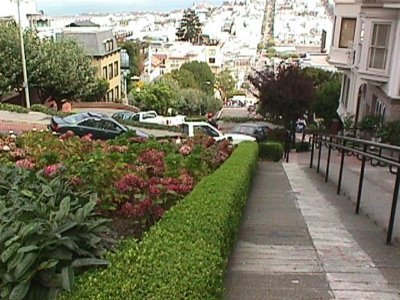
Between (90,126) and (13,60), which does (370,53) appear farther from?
(13,60)

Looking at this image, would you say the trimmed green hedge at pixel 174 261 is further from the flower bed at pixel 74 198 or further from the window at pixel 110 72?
the window at pixel 110 72

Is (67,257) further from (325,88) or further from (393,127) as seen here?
(325,88)

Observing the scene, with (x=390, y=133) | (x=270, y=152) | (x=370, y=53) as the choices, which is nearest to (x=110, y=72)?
(x=370, y=53)

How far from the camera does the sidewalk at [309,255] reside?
353cm

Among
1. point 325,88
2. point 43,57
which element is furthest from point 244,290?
point 325,88

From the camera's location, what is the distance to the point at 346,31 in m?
21.0

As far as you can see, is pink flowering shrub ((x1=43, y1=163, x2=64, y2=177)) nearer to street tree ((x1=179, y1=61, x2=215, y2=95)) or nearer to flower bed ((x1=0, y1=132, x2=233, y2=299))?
flower bed ((x1=0, y1=132, x2=233, y2=299))

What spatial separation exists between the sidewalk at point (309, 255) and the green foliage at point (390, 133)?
891 centimetres

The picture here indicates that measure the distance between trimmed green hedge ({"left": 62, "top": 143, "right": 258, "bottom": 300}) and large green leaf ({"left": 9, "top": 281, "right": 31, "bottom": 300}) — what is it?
0.25 meters

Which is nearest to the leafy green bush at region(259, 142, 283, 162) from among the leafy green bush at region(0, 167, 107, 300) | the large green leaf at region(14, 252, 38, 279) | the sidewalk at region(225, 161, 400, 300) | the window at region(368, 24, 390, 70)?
the window at region(368, 24, 390, 70)

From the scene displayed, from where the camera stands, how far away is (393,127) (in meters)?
14.8

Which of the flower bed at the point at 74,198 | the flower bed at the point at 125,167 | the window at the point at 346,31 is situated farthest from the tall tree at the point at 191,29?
the flower bed at the point at 74,198

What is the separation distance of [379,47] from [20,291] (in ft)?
53.0

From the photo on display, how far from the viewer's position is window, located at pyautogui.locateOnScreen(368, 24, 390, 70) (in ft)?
52.5
